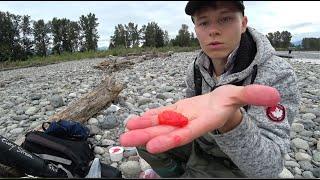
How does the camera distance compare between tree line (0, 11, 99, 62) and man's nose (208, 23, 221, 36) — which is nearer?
man's nose (208, 23, 221, 36)

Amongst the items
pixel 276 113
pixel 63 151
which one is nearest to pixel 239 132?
pixel 276 113

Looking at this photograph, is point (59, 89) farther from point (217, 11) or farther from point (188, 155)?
point (217, 11)

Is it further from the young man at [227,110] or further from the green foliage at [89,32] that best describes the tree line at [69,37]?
the young man at [227,110]

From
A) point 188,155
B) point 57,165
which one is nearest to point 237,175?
point 188,155

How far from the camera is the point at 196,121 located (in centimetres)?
141

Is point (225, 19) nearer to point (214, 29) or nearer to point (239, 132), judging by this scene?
point (214, 29)

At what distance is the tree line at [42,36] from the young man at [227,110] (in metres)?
19.8

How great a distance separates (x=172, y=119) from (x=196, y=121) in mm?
110

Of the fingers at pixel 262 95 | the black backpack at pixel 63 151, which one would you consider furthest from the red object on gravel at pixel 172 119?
the black backpack at pixel 63 151

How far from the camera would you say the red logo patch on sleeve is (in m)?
2.03

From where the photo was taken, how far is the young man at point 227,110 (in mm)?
1416

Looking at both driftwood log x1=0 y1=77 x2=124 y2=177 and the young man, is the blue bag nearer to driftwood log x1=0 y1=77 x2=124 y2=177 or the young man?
driftwood log x1=0 y1=77 x2=124 y2=177

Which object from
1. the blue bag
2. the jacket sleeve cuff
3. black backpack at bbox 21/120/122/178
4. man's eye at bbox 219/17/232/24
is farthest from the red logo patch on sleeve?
the blue bag

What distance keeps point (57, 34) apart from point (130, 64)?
2613 cm
